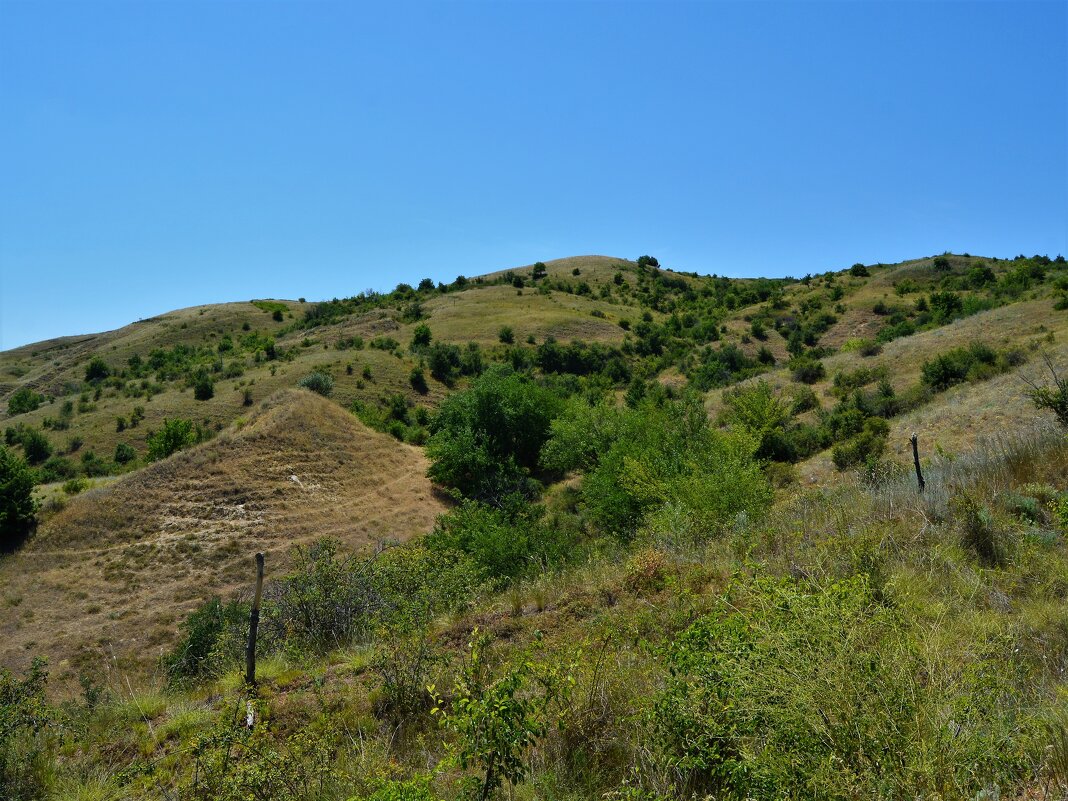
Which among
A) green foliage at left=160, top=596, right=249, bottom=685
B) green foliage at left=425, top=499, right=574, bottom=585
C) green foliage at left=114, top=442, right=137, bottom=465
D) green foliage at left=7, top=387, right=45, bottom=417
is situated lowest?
green foliage at left=160, top=596, right=249, bottom=685

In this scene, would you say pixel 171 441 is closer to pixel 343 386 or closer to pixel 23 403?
pixel 343 386

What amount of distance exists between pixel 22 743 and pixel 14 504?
18.7 meters

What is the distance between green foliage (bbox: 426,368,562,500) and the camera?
87.9 feet

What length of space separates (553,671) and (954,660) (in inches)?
92.4

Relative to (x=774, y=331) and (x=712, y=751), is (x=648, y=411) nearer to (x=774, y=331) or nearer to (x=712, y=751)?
(x=712, y=751)

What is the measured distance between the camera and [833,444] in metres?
21.1

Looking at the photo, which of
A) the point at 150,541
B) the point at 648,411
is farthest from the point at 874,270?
the point at 150,541

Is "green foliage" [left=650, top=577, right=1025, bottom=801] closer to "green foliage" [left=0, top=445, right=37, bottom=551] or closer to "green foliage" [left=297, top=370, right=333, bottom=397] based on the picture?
"green foliage" [left=0, top=445, right=37, bottom=551]

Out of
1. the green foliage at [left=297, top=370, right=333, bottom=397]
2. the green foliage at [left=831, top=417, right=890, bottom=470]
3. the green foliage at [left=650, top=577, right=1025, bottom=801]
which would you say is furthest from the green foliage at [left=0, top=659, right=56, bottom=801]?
the green foliage at [left=297, top=370, right=333, bottom=397]

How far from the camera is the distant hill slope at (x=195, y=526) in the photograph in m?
16.5

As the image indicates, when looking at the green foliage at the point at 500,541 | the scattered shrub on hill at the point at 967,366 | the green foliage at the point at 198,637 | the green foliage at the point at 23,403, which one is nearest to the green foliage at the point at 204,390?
the green foliage at the point at 23,403

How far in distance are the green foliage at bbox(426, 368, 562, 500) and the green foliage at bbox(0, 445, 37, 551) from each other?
561 inches

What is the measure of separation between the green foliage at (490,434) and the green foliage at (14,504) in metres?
14.3

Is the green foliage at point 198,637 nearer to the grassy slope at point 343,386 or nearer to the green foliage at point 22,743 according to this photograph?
the grassy slope at point 343,386
